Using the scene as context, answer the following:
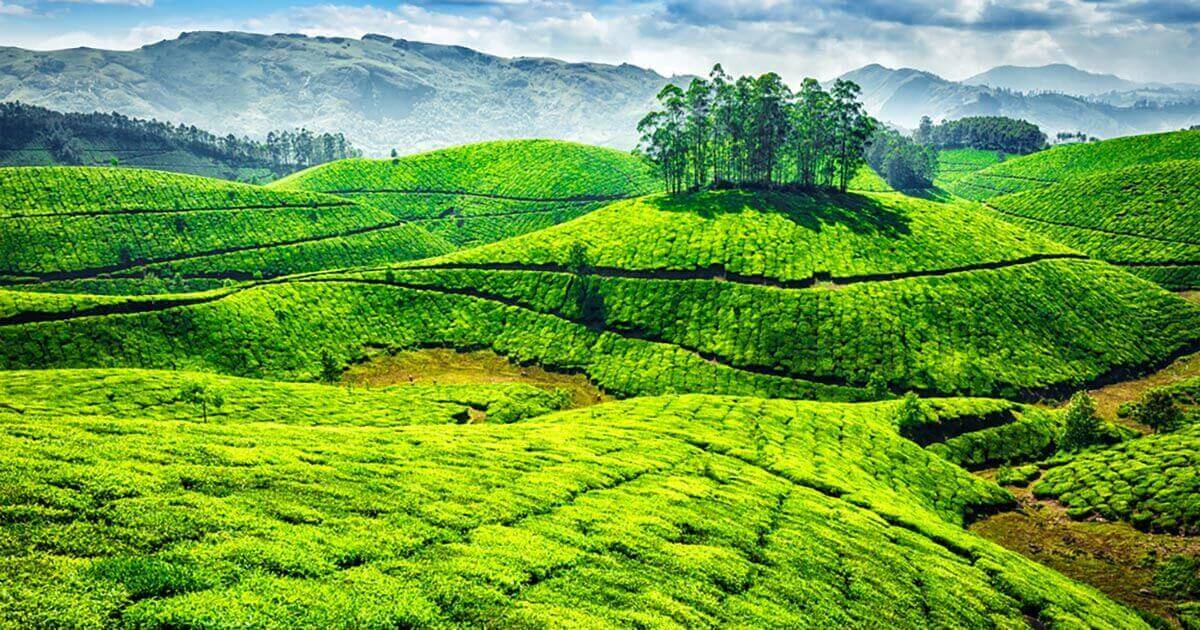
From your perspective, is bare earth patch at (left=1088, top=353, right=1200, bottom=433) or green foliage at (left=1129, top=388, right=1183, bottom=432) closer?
green foliage at (left=1129, top=388, right=1183, bottom=432)

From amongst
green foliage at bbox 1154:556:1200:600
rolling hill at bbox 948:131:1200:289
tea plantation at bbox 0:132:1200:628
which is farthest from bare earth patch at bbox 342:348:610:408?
rolling hill at bbox 948:131:1200:289

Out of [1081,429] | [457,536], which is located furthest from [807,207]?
[457,536]

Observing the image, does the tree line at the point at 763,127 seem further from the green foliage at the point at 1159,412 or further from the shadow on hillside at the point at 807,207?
the green foliage at the point at 1159,412

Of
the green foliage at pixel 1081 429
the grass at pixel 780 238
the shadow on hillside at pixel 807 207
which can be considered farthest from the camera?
the shadow on hillside at pixel 807 207

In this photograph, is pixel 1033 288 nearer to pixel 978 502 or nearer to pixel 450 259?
pixel 978 502

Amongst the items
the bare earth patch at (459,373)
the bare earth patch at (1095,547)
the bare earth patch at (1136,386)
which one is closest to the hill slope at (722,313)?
the bare earth patch at (459,373)

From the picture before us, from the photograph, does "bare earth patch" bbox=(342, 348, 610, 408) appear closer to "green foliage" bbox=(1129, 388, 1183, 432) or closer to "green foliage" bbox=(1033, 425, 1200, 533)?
"green foliage" bbox=(1033, 425, 1200, 533)

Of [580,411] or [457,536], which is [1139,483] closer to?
[580,411]
